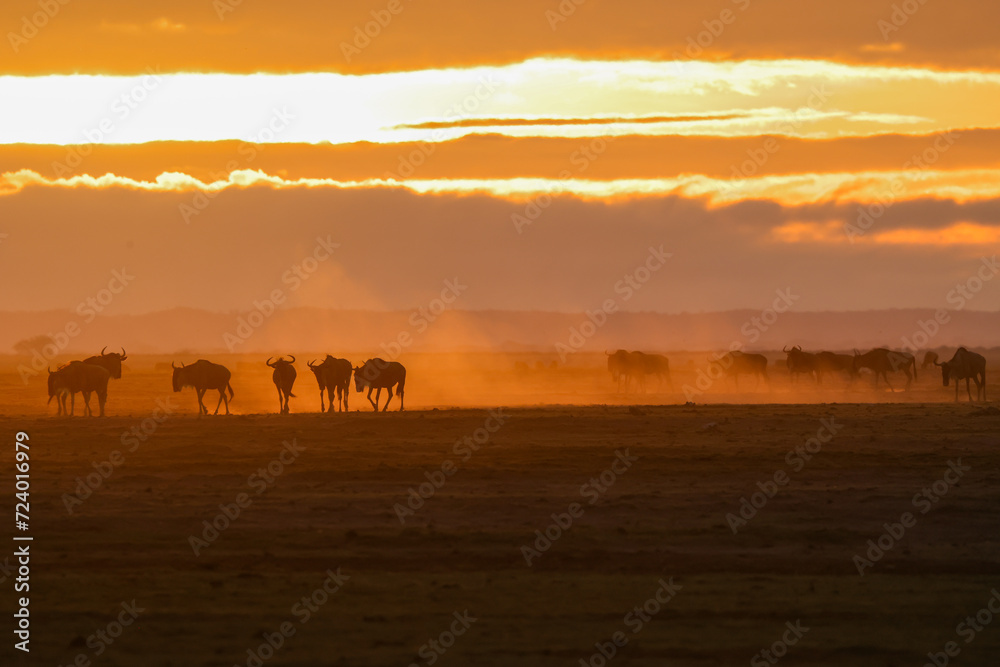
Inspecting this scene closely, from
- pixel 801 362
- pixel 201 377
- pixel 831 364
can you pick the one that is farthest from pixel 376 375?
pixel 831 364

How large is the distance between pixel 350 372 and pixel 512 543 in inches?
1037

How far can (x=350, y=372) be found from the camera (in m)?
43.4

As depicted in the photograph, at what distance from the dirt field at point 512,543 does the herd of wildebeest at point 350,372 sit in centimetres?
787

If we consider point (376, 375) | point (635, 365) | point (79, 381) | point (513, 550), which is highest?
point (635, 365)

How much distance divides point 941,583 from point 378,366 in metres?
29.5

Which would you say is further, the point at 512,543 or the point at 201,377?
the point at 201,377

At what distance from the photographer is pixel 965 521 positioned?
1917 centimetres

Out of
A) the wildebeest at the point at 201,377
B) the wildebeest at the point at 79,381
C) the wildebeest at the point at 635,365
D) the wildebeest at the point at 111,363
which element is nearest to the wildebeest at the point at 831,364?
the wildebeest at the point at 635,365

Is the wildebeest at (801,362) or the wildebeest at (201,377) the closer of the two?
the wildebeest at (201,377)

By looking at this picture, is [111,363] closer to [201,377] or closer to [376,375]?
[201,377]

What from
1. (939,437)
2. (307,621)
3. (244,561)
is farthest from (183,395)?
(307,621)

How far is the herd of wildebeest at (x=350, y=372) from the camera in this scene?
4031 cm

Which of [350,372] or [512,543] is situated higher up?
[350,372]

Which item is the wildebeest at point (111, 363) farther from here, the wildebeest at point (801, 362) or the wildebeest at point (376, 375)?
the wildebeest at point (801, 362)
